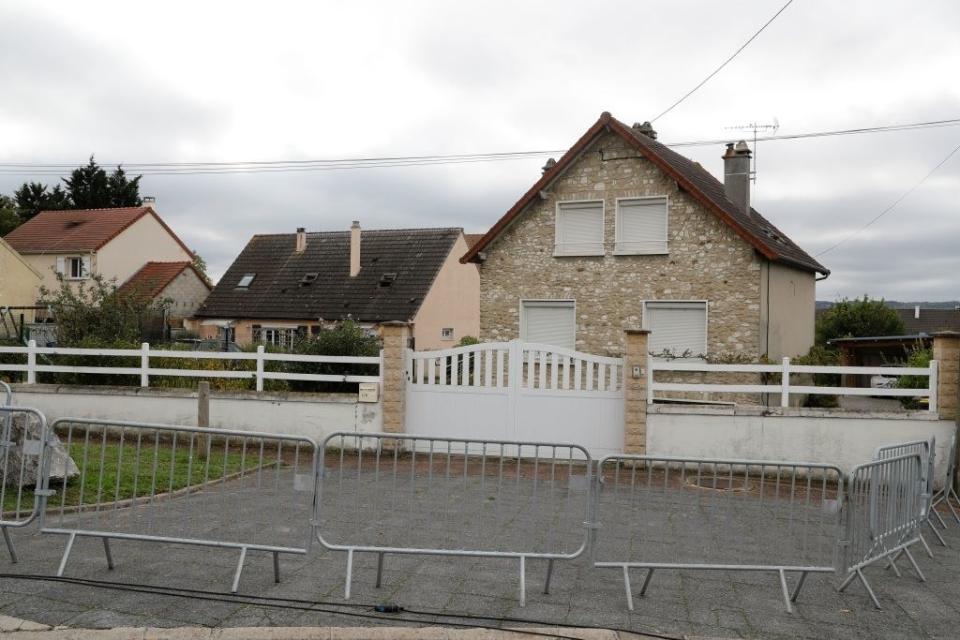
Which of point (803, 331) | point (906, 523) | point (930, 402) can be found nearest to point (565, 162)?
point (803, 331)

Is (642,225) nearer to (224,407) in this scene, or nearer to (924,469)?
(224,407)

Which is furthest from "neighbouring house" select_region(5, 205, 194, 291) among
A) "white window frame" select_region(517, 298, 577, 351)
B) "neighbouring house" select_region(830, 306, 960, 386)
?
"neighbouring house" select_region(830, 306, 960, 386)

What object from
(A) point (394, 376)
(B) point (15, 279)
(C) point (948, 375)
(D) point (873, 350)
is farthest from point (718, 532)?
(B) point (15, 279)

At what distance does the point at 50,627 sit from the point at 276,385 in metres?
10.5

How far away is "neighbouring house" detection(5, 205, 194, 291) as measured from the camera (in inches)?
1528

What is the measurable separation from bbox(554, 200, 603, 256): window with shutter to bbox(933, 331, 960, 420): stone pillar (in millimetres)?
9736

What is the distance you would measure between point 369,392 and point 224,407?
2.57 metres

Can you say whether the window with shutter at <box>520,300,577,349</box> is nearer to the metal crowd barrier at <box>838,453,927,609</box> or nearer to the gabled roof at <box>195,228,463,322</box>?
the gabled roof at <box>195,228,463,322</box>

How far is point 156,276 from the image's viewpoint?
39.8 metres

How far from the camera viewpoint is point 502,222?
68.6ft

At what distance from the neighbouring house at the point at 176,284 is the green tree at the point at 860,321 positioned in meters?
33.7

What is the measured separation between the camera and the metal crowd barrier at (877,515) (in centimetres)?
592

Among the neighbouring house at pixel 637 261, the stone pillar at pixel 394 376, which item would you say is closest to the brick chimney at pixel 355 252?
the neighbouring house at pixel 637 261

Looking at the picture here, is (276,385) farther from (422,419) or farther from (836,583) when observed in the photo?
(836,583)
